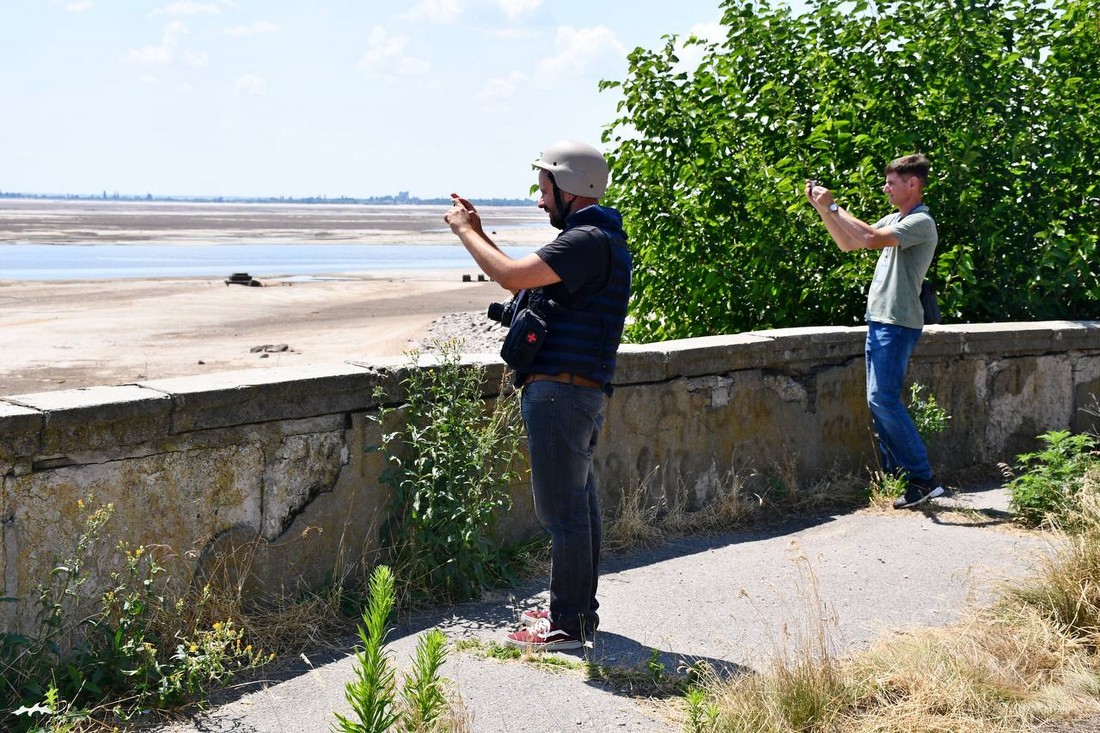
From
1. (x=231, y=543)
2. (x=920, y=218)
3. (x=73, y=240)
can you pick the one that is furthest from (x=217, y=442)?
(x=73, y=240)

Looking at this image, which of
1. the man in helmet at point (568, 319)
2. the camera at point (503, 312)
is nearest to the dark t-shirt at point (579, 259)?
the man in helmet at point (568, 319)

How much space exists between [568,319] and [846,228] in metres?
2.57

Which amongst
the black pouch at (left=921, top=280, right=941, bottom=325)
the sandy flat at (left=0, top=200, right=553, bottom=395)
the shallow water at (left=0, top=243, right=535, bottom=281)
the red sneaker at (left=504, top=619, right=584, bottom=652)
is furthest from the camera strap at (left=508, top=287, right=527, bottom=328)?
the shallow water at (left=0, top=243, right=535, bottom=281)

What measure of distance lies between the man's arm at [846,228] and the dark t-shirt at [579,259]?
232cm

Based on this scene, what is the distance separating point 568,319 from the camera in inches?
159

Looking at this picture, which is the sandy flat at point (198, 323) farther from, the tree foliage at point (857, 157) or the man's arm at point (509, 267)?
the man's arm at point (509, 267)

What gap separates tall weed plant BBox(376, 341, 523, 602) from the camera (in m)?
4.86

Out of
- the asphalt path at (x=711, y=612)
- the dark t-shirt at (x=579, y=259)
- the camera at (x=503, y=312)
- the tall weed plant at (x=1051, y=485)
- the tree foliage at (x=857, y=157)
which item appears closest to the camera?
the asphalt path at (x=711, y=612)

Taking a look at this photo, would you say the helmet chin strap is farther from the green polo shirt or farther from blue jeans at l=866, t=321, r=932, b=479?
blue jeans at l=866, t=321, r=932, b=479

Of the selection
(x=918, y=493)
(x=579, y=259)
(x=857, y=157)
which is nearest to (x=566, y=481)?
(x=579, y=259)

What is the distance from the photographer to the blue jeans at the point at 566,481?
407 centimetres

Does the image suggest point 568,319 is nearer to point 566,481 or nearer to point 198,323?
point 566,481

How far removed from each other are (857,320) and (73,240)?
52852 mm

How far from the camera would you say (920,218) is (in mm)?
6215
